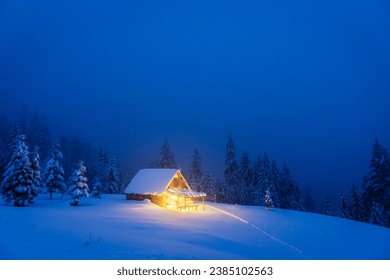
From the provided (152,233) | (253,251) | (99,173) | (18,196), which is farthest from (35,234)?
(99,173)

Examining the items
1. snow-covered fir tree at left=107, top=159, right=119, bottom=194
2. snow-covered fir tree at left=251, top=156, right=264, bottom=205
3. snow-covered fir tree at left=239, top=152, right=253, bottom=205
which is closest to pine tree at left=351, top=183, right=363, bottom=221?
snow-covered fir tree at left=251, top=156, right=264, bottom=205

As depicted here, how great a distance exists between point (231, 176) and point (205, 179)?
6.74 metres

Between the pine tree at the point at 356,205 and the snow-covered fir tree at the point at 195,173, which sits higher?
the snow-covered fir tree at the point at 195,173

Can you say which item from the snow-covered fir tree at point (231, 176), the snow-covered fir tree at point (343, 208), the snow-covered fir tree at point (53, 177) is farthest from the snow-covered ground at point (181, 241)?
the snow-covered fir tree at point (231, 176)

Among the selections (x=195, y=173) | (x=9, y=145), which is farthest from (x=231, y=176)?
(x=9, y=145)

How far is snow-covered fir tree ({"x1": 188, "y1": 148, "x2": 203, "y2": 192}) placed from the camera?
60.3m

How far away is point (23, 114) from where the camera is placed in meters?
92.4

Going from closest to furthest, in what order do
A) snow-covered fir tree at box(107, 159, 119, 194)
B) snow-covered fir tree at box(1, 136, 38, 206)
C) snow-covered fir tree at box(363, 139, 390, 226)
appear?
snow-covered fir tree at box(1, 136, 38, 206)
snow-covered fir tree at box(363, 139, 390, 226)
snow-covered fir tree at box(107, 159, 119, 194)

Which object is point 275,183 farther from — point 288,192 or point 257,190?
point 257,190

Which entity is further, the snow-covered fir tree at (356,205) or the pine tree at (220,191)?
the pine tree at (220,191)

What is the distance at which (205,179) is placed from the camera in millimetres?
58438

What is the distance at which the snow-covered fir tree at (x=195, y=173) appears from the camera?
60.3 m

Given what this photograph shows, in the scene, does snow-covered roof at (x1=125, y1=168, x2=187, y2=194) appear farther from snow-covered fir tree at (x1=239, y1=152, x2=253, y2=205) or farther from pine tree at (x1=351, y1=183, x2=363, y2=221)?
pine tree at (x1=351, y1=183, x2=363, y2=221)

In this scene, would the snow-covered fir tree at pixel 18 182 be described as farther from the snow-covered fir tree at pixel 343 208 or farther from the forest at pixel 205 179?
the snow-covered fir tree at pixel 343 208
